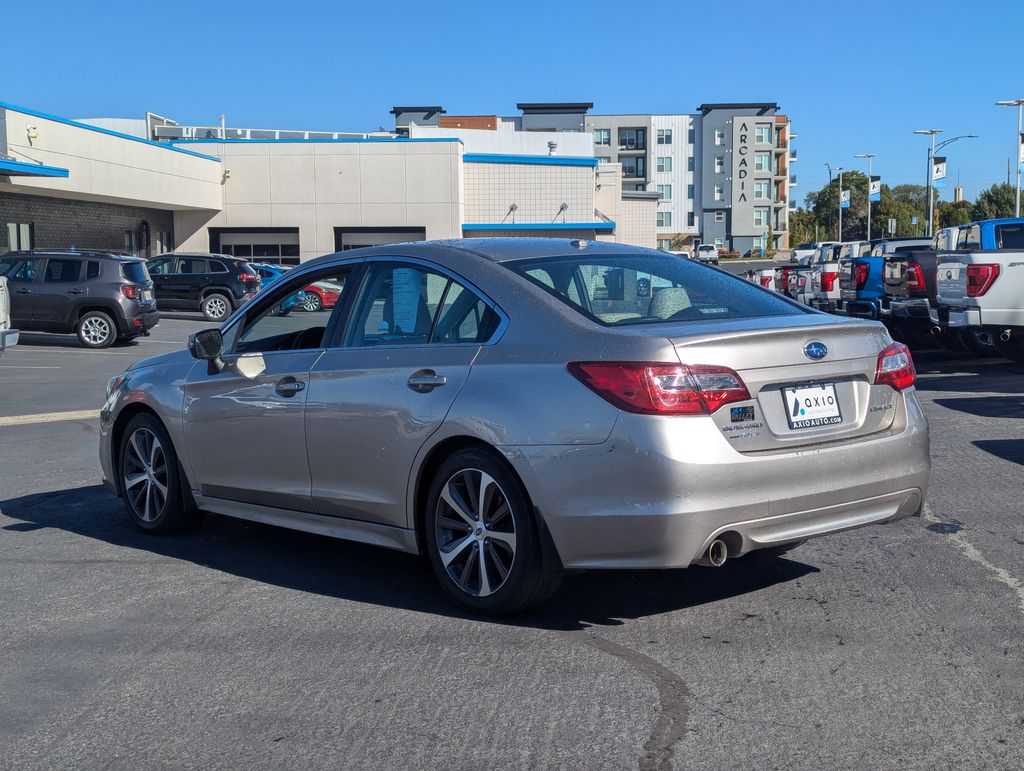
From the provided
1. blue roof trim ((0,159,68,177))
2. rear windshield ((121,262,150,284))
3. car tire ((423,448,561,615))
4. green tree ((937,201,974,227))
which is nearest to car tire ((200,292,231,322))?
blue roof trim ((0,159,68,177))

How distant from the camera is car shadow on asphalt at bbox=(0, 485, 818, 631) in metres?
5.31

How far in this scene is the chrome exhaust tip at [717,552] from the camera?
4.66 meters

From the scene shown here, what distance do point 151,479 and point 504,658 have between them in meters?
3.15

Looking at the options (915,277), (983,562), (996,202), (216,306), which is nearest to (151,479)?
(983,562)

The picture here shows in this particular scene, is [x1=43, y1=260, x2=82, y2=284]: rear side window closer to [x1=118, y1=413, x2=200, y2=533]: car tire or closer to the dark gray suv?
the dark gray suv

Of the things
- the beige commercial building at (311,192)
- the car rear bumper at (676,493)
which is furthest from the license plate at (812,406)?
the beige commercial building at (311,192)

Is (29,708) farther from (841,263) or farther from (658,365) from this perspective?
(841,263)

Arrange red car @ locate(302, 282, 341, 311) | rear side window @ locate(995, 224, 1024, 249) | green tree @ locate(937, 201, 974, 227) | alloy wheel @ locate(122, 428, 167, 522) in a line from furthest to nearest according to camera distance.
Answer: green tree @ locate(937, 201, 974, 227) < rear side window @ locate(995, 224, 1024, 249) < alloy wheel @ locate(122, 428, 167, 522) < red car @ locate(302, 282, 341, 311)

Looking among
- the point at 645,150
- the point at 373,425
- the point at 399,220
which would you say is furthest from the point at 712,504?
the point at 645,150

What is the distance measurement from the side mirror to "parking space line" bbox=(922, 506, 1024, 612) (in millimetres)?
4093

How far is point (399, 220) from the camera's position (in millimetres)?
47688

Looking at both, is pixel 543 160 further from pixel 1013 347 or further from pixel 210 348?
pixel 210 348

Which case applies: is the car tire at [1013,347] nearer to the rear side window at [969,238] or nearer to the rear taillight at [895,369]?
the rear side window at [969,238]

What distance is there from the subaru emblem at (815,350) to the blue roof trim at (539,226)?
4405 cm
